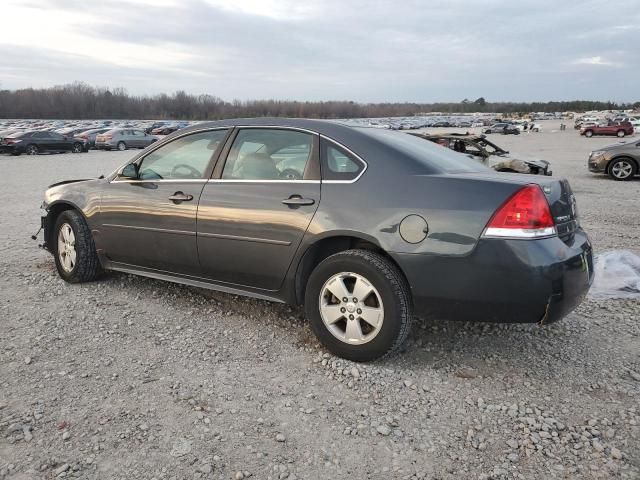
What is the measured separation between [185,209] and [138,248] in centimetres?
68

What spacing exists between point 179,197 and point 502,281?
2.44 metres

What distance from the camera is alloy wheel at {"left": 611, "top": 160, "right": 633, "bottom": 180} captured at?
14680 mm

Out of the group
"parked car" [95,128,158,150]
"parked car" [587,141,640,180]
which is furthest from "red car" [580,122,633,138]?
"parked car" [587,141,640,180]

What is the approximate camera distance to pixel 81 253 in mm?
4855

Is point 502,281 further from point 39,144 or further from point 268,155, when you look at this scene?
point 39,144

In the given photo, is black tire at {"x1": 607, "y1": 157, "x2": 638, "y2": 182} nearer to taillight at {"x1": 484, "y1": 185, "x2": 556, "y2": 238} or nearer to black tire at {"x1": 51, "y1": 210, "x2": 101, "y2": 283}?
taillight at {"x1": 484, "y1": 185, "x2": 556, "y2": 238}

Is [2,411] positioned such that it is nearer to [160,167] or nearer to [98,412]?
[98,412]

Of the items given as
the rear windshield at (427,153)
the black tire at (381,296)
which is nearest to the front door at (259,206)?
the black tire at (381,296)

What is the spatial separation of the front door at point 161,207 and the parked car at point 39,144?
91.2ft

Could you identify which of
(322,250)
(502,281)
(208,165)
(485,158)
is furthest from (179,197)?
(485,158)

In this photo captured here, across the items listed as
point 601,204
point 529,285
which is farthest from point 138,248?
point 601,204

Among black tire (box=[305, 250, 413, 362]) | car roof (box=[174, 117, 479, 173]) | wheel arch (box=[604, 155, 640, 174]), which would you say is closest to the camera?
black tire (box=[305, 250, 413, 362])

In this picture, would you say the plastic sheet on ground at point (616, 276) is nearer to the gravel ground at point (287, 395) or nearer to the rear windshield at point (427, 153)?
the gravel ground at point (287, 395)

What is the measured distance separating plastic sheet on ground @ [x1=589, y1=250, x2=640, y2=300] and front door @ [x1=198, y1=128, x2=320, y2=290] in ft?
9.68
